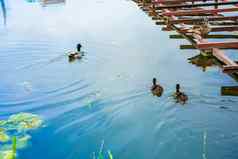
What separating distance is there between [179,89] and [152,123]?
1679mm

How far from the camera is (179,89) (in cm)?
855

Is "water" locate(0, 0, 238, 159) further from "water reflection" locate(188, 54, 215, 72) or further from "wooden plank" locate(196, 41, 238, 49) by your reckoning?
"wooden plank" locate(196, 41, 238, 49)

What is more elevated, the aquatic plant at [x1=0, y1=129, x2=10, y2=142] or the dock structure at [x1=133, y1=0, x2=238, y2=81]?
the dock structure at [x1=133, y1=0, x2=238, y2=81]

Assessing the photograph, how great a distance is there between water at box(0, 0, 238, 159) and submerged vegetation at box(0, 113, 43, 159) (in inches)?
6.7

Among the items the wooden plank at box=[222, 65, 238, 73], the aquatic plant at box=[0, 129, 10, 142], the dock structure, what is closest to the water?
the aquatic plant at box=[0, 129, 10, 142]

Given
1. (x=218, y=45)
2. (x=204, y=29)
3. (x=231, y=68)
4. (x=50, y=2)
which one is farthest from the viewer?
(x=50, y=2)

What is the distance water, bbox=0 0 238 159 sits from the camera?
21.1ft

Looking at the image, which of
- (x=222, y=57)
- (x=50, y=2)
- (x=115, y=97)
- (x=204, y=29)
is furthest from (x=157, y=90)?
(x=50, y=2)

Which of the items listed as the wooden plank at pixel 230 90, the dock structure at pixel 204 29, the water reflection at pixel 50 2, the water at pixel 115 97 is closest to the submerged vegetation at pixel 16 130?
the water at pixel 115 97

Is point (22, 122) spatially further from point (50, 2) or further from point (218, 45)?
point (50, 2)

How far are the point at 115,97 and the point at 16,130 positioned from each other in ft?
8.03

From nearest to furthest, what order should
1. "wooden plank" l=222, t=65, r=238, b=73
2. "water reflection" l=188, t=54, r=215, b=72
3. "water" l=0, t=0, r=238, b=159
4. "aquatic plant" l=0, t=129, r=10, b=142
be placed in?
"wooden plank" l=222, t=65, r=238, b=73 < "water" l=0, t=0, r=238, b=159 < "aquatic plant" l=0, t=129, r=10, b=142 < "water reflection" l=188, t=54, r=215, b=72

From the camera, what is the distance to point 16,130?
7109 mm

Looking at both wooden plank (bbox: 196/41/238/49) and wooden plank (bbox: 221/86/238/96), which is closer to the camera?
wooden plank (bbox: 221/86/238/96)
